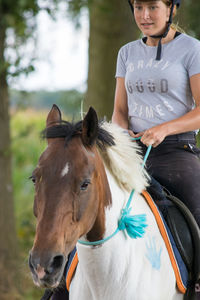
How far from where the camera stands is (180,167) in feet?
10.8

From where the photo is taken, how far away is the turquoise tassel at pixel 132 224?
9.14 feet

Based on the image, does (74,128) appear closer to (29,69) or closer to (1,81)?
(29,69)

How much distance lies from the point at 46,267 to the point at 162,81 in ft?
5.15

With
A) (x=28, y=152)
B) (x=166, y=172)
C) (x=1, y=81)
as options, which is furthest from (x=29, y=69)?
(x=166, y=172)

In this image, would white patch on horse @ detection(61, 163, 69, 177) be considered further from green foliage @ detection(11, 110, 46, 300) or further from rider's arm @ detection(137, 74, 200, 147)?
green foliage @ detection(11, 110, 46, 300)

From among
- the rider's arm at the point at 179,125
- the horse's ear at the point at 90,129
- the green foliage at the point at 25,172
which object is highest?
the horse's ear at the point at 90,129

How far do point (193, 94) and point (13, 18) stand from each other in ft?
19.3

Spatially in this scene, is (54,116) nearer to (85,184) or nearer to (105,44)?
(85,184)

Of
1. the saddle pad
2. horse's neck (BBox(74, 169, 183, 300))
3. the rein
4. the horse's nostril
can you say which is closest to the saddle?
the saddle pad

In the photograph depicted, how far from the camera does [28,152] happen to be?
11.7 metres

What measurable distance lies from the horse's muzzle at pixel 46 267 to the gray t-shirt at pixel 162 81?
1.40m

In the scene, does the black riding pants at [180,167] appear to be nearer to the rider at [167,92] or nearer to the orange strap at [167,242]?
the rider at [167,92]

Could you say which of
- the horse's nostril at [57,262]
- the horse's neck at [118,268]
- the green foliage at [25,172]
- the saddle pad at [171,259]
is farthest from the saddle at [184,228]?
the green foliage at [25,172]

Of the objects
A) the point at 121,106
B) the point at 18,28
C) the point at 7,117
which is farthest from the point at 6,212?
the point at 121,106
